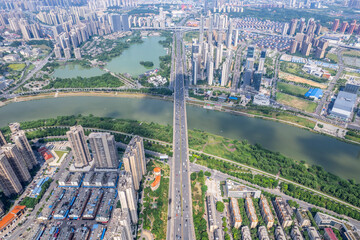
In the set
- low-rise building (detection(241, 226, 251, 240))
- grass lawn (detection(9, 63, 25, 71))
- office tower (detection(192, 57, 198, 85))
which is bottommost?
low-rise building (detection(241, 226, 251, 240))

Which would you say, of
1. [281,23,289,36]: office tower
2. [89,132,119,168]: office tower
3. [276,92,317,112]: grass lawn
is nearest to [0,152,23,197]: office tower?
[89,132,119,168]: office tower

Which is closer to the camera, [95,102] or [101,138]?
[101,138]

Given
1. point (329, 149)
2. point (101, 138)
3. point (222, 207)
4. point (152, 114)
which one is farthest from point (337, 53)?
point (101, 138)

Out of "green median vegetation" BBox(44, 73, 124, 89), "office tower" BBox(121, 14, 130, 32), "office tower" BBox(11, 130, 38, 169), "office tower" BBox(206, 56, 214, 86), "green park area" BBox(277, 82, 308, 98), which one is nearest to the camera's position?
"office tower" BBox(11, 130, 38, 169)

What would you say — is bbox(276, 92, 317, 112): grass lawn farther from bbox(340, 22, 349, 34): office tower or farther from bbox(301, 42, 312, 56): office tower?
bbox(340, 22, 349, 34): office tower

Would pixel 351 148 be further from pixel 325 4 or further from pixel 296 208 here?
pixel 325 4
